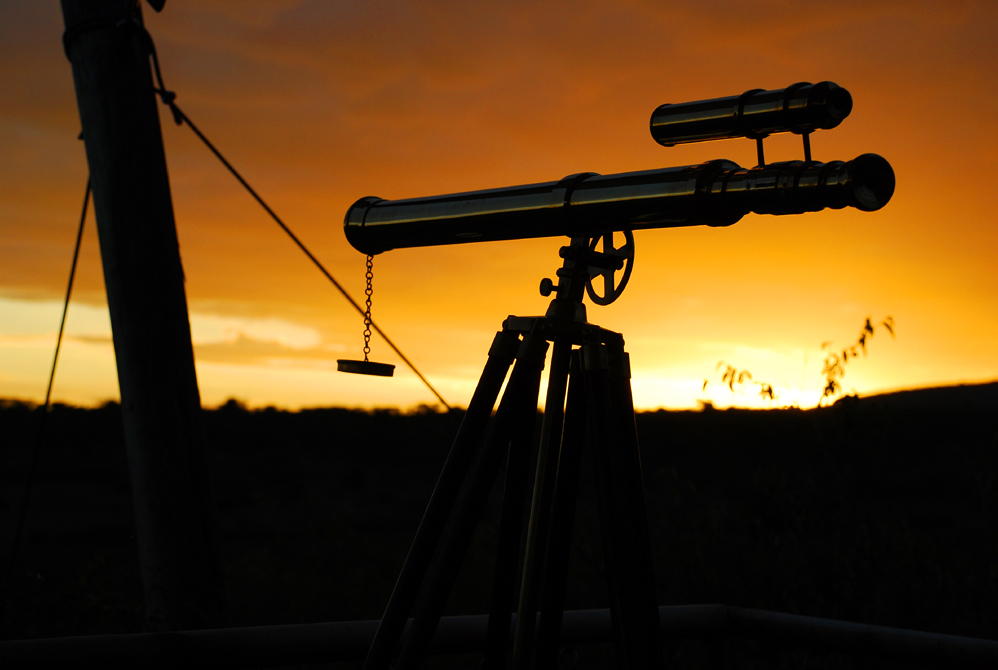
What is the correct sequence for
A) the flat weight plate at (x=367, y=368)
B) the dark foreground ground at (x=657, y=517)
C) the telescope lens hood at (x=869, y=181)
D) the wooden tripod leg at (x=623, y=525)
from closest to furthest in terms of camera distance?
the telescope lens hood at (x=869, y=181)
the wooden tripod leg at (x=623, y=525)
the flat weight plate at (x=367, y=368)
the dark foreground ground at (x=657, y=517)

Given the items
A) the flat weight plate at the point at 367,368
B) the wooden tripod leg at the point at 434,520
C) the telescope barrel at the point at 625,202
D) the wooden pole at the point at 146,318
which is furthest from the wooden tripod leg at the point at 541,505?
the wooden pole at the point at 146,318

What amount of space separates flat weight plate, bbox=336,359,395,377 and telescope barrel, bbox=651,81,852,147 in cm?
85

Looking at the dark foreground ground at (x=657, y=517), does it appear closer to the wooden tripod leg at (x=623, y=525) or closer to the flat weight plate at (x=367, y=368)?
the flat weight plate at (x=367, y=368)

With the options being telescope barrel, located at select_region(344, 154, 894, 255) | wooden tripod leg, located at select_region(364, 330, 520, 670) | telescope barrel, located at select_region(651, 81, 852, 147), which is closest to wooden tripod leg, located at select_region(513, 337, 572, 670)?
wooden tripod leg, located at select_region(364, 330, 520, 670)

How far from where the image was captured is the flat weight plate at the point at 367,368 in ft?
6.48

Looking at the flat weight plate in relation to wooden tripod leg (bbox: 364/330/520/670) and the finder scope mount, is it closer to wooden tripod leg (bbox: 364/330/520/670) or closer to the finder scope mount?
the finder scope mount

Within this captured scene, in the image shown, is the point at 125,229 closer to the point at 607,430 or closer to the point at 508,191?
the point at 508,191

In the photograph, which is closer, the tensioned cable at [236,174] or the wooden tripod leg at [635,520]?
the wooden tripod leg at [635,520]

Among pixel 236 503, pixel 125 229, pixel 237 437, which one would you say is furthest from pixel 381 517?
pixel 125 229

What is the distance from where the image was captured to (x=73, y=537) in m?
14.1

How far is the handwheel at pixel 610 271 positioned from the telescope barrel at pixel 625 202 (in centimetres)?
5

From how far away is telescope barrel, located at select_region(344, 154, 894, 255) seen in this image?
124cm

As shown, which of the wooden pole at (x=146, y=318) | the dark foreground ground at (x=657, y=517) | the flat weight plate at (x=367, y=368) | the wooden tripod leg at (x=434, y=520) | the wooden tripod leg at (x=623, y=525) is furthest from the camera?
the dark foreground ground at (x=657, y=517)

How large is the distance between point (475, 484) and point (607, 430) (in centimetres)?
24
